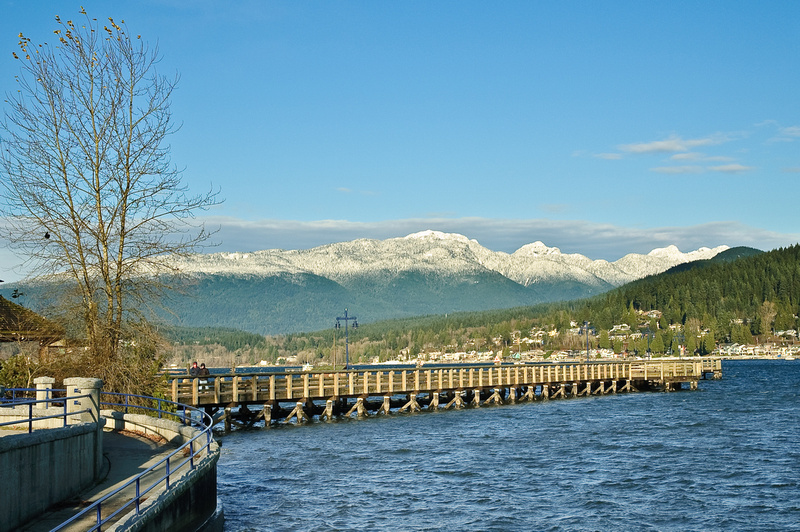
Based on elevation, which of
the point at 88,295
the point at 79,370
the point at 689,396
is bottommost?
the point at 689,396

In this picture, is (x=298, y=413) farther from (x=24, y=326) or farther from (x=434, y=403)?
(x=24, y=326)

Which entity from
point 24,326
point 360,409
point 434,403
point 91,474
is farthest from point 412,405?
point 91,474

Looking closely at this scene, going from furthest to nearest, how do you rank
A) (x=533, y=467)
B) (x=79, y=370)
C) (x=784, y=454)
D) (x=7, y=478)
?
(x=784, y=454)
(x=533, y=467)
(x=79, y=370)
(x=7, y=478)

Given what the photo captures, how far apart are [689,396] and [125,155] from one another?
206ft

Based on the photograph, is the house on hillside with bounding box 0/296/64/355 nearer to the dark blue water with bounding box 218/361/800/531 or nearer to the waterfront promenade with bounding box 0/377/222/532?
the dark blue water with bounding box 218/361/800/531

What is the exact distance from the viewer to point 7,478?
14.8 metres

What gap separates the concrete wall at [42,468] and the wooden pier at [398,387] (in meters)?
23.9

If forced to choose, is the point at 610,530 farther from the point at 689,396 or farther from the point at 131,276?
the point at 689,396

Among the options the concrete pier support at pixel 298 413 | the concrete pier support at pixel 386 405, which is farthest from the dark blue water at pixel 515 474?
the concrete pier support at pixel 386 405

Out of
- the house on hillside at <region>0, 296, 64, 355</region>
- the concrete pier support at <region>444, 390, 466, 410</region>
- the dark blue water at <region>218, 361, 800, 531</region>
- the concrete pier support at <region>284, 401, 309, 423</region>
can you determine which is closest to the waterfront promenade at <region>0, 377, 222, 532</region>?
the dark blue water at <region>218, 361, 800, 531</region>

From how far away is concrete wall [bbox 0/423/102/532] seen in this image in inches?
583

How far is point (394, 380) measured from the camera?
58812 mm

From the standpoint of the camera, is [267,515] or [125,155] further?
[125,155]

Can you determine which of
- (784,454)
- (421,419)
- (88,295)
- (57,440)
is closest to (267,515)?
(57,440)
